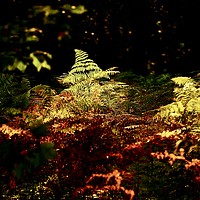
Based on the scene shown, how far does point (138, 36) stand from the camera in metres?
9.39

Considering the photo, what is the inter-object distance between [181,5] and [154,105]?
423cm

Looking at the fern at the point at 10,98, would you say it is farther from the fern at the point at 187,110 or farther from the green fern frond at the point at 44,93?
the fern at the point at 187,110

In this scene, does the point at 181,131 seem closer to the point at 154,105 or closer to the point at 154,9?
the point at 154,105

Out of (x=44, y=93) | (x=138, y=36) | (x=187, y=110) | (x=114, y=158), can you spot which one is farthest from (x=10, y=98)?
(x=138, y=36)

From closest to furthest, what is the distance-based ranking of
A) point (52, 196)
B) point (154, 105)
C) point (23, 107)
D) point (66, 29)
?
point (66, 29) < point (52, 196) < point (23, 107) < point (154, 105)

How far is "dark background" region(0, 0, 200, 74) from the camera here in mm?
9016

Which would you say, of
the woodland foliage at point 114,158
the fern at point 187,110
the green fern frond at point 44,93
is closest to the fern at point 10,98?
the green fern frond at point 44,93

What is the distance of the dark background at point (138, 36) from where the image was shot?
9.02 m

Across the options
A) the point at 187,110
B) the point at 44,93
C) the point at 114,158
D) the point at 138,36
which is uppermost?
the point at 138,36

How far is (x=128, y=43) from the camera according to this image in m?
9.50

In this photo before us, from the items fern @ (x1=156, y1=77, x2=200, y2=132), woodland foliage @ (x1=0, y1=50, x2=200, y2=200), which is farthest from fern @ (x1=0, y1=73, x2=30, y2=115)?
fern @ (x1=156, y1=77, x2=200, y2=132)

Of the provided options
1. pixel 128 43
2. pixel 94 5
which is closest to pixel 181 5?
pixel 128 43

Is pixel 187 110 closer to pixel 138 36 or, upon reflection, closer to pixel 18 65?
pixel 18 65

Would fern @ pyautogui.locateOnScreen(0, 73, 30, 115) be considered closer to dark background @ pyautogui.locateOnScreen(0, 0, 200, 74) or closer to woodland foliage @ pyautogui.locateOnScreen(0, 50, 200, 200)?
woodland foliage @ pyautogui.locateOnScreen(0, 50, 200, 200)
